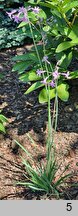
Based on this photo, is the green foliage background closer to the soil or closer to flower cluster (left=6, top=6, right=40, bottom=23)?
the soil

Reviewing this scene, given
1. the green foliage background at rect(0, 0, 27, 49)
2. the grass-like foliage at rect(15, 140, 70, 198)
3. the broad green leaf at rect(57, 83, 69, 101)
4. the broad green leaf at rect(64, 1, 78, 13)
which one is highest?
the green foliage background at rect(0, 0, 27, 49)

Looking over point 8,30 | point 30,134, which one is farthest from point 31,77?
point 8,30

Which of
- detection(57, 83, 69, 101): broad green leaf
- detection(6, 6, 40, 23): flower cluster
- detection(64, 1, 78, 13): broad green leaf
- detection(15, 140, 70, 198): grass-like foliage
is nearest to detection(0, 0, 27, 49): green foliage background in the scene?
detection(57, 83, 69, 101): broad green leaf

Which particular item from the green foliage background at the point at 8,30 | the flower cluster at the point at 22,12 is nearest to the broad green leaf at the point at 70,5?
the flower cluster at the point at 22,12

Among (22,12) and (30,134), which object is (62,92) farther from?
(22,12)

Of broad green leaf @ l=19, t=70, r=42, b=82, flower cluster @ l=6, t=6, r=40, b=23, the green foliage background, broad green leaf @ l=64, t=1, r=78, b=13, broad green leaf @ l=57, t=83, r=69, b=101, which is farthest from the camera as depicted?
the green foliage background

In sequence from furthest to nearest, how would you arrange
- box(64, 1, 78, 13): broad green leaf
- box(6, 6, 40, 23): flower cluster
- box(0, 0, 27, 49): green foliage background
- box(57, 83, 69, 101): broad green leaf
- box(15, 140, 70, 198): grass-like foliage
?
box(0, 0, 27, 49): green foliage background, box(57, 83, 69, 101): broad green leaf, box(64, 1, 78, 13): broad green leaf, box(15, 140, 70, 198): grass-like foliage, box(6, 6, 40, 23): flower cluster

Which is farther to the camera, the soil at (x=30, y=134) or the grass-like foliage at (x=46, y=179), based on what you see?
the soil at (x=30, y=134)

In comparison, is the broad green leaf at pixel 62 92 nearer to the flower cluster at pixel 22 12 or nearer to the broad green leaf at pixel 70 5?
the broad green leaf at pixel 70 5
